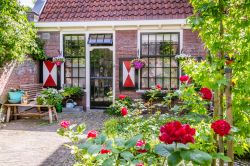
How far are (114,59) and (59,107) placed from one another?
2.60m

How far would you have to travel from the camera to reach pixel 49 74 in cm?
1079

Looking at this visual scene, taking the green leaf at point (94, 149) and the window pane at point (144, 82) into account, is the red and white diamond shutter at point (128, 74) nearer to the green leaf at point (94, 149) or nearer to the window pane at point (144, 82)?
the window pane at point (144, 82)

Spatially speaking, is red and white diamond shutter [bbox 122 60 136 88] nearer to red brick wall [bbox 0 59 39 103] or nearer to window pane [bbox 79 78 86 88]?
window pane [bbox 79 78 86 88]

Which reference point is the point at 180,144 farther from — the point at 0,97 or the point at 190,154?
the point at 0,97

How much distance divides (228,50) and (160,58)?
7.48 metres

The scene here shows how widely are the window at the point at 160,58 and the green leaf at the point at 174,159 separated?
8611 millimetres

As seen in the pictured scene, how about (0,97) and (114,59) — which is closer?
A: (0,97)

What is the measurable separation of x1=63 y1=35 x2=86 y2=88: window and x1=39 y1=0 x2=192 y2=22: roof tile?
2.56 ft

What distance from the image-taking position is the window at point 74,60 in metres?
10.8

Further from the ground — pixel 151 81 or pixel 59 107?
pixel 151 81

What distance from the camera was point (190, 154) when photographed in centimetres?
161

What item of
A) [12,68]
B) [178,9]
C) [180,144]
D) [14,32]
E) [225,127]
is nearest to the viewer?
[180,144]

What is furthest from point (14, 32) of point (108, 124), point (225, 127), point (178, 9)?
point (225, 127)

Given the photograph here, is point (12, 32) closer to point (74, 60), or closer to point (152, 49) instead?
point (74, 60)
